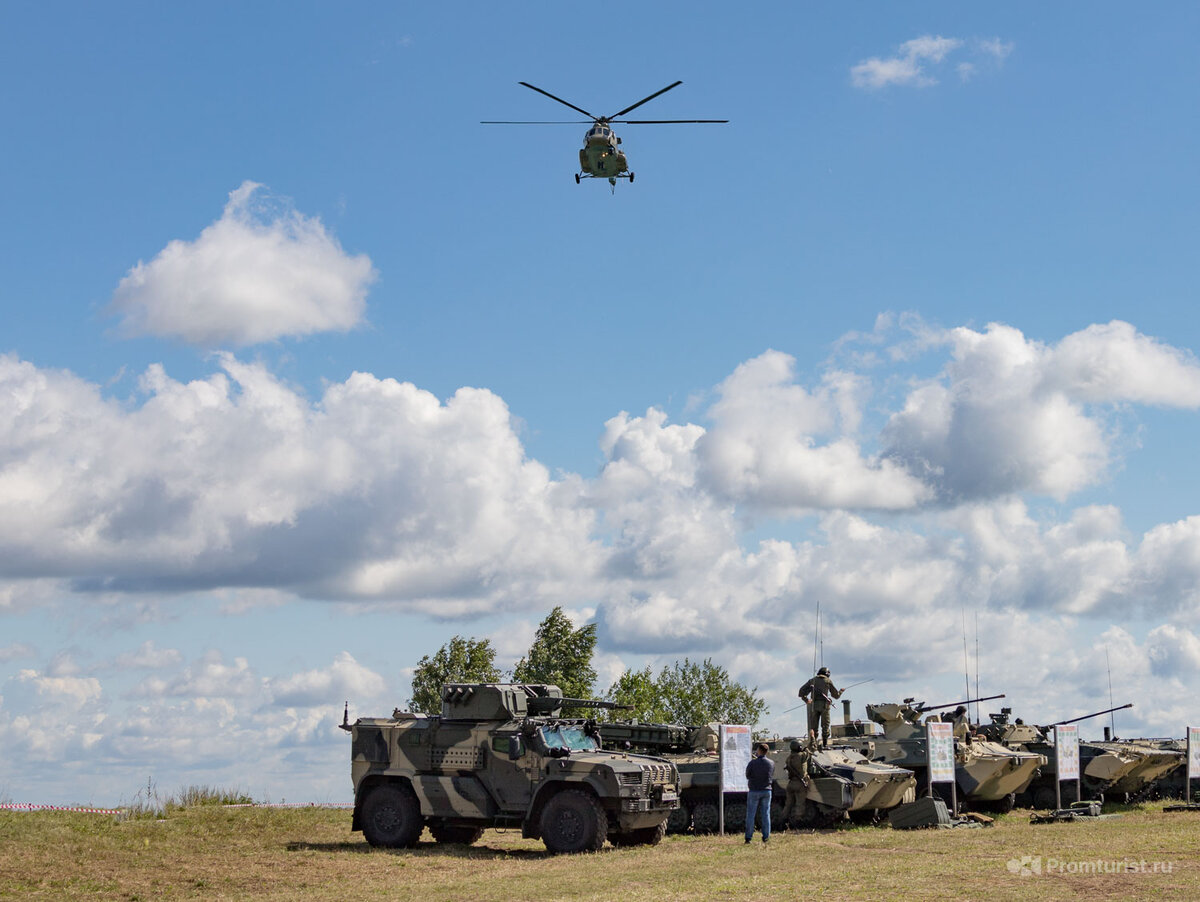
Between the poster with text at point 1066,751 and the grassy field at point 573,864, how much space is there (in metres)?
3.71

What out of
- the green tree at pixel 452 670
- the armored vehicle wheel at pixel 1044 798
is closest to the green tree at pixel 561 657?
the green tree at pixel 452 670

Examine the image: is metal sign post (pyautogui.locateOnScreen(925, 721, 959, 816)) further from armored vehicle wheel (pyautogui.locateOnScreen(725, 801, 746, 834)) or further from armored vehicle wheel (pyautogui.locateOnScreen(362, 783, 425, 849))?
armored vehicle wheel (pyautogui.locateOnScreen(362, 783, 425, 849))

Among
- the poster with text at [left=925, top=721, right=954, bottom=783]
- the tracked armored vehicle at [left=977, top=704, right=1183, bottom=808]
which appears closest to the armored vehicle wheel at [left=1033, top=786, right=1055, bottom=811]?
the tracked armored vehicle at [left=977, top=704, right=1183, bottom=808]

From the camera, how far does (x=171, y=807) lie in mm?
26812

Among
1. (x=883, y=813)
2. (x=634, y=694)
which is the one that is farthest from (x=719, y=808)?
(x=634, y=694)

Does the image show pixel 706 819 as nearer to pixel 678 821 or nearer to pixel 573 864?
pixel 678 821

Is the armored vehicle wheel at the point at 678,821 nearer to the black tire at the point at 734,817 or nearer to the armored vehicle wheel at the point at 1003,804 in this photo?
the black tire at the point at 734,817

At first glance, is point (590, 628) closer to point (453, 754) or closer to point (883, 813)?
point (883, 813)

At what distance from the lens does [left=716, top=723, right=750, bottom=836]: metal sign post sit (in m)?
24.2

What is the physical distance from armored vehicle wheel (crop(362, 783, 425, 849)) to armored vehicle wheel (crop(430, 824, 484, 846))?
2.67 feet

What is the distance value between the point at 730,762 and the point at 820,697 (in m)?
3.67

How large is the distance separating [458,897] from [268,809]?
524 inches

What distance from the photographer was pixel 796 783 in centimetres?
2452

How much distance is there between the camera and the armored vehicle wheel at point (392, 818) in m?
21.6
